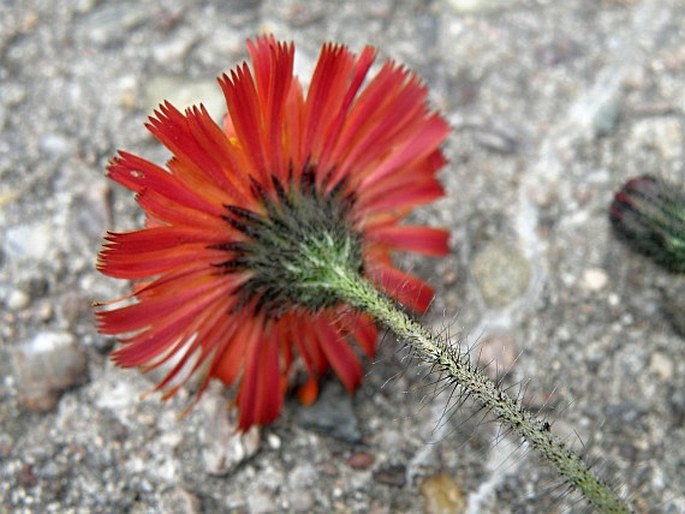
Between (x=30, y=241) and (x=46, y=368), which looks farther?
(x=30, y=241)

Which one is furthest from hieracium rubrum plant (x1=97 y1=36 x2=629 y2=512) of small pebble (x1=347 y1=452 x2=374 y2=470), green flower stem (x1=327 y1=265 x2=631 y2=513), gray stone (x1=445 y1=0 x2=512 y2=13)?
gray stone (x1=445 y1=0 x2=512 y2=13)

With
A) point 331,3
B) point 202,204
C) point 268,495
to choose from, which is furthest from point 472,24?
point 268,495

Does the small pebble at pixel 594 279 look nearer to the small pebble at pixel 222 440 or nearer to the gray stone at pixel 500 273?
the gray stone at pixel 500 273

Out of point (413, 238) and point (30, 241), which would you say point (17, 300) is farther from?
point (413, 238)

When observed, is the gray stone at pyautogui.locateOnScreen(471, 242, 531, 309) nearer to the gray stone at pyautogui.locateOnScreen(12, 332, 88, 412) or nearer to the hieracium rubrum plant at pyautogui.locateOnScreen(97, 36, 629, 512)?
the hieracium rubrum plant at pyautogui.locateOnScreen(97, 36, 629, 512)

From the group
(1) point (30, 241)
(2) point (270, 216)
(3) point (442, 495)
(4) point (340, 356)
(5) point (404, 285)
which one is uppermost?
(1) point (30, 241)

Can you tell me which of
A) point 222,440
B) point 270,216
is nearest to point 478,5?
point 270,216
